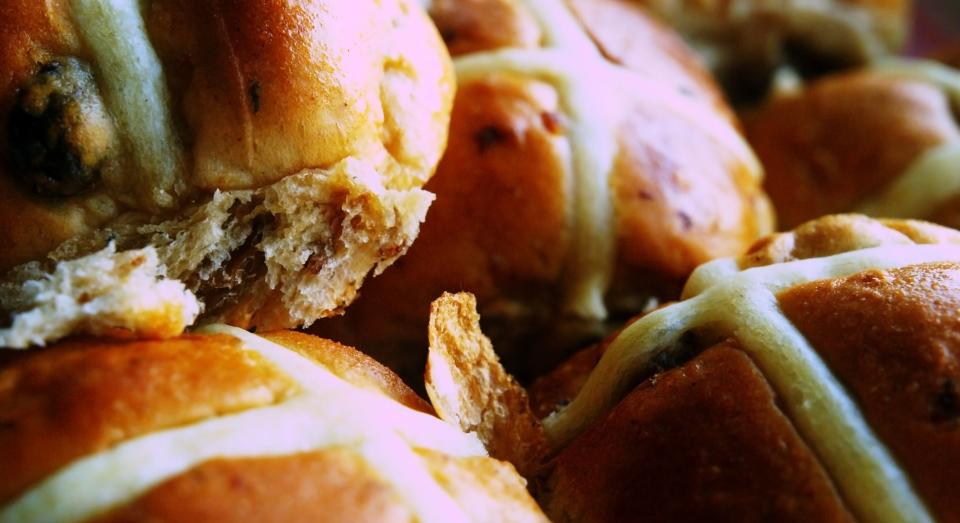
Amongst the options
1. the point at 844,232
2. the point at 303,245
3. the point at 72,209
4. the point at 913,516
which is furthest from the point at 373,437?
the point at 844,232

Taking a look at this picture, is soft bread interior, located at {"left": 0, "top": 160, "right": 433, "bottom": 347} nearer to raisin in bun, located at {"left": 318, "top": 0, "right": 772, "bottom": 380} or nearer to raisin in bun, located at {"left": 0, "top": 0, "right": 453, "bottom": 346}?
raisin in bun, located at {"left": 0, "top": 0, "right": 453, "bottom": 346}

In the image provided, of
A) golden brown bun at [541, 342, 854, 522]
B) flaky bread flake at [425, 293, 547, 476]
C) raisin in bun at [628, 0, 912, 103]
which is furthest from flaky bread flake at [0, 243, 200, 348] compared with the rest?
raisin in bun at [628, 0, 912, 103]

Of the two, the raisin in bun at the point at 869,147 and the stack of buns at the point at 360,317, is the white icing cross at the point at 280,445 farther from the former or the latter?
the raisin in bun at the point at 869,147

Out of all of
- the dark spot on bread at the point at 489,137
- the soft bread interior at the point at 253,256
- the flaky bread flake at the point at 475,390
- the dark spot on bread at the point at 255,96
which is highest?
the dark spot on bread at the point at 255,96

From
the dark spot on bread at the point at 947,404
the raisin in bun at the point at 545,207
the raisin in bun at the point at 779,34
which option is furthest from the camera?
the raisin in bun at the point at 779,34

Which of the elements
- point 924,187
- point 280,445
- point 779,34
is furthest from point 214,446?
point 779,34

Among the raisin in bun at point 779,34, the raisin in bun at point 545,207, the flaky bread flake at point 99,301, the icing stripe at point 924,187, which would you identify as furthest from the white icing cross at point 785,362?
the raisin in bun at point 779,34
